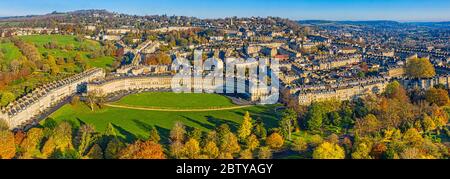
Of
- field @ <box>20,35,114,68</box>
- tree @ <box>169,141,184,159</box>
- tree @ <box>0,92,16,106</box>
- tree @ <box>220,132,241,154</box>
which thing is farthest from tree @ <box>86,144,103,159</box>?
field @ <box>20,35,114,68</box>

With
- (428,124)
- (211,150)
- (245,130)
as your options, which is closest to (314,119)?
(245,130)

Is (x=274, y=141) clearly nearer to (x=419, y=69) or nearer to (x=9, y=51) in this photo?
(x=419, y=69)

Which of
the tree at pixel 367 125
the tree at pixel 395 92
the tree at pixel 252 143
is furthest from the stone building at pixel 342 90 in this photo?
the tree at pixel 252 143

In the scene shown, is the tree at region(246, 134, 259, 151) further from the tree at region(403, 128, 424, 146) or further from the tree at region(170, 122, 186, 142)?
the tree at region(403, 128, 424, 146)

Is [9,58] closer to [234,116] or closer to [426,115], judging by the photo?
[234,116]

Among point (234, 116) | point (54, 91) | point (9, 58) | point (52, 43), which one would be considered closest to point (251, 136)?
point (234, 116)
